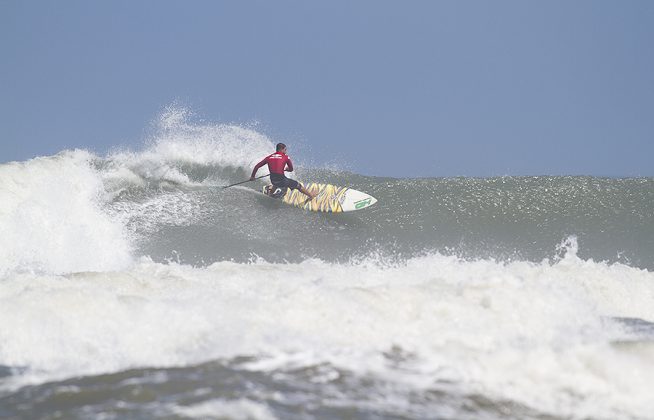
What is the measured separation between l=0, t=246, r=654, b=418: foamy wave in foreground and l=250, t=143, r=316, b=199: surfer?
6.46m

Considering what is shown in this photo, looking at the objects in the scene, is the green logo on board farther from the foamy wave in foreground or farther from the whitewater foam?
the foamy wave in foreground

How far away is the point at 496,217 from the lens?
1255 centimetres

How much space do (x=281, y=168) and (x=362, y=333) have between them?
318 inches

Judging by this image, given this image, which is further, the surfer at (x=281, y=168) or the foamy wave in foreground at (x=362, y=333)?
the surfer at (x=281, y=168)

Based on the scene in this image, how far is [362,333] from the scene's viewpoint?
4.05 metres

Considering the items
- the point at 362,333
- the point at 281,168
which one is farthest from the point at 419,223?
the point at 362,333

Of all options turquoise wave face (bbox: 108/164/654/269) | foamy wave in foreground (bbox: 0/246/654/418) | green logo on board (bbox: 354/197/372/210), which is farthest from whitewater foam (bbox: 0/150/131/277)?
green logo on board (bbox: 354/197/372/210)

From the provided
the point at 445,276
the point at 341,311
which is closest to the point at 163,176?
the point at 445,276

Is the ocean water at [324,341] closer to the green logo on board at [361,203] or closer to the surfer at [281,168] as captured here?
the surfer at [281,168]

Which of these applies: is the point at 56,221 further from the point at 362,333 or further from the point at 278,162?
the point at 362,333

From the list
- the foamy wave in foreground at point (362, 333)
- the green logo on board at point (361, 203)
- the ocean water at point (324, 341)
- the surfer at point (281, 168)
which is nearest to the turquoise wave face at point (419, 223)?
the green logo on board at point (361, 203)

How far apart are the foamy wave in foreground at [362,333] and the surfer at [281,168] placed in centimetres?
646

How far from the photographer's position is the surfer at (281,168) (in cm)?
1184

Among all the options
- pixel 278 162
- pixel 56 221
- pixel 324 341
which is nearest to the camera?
pixel 324 341
